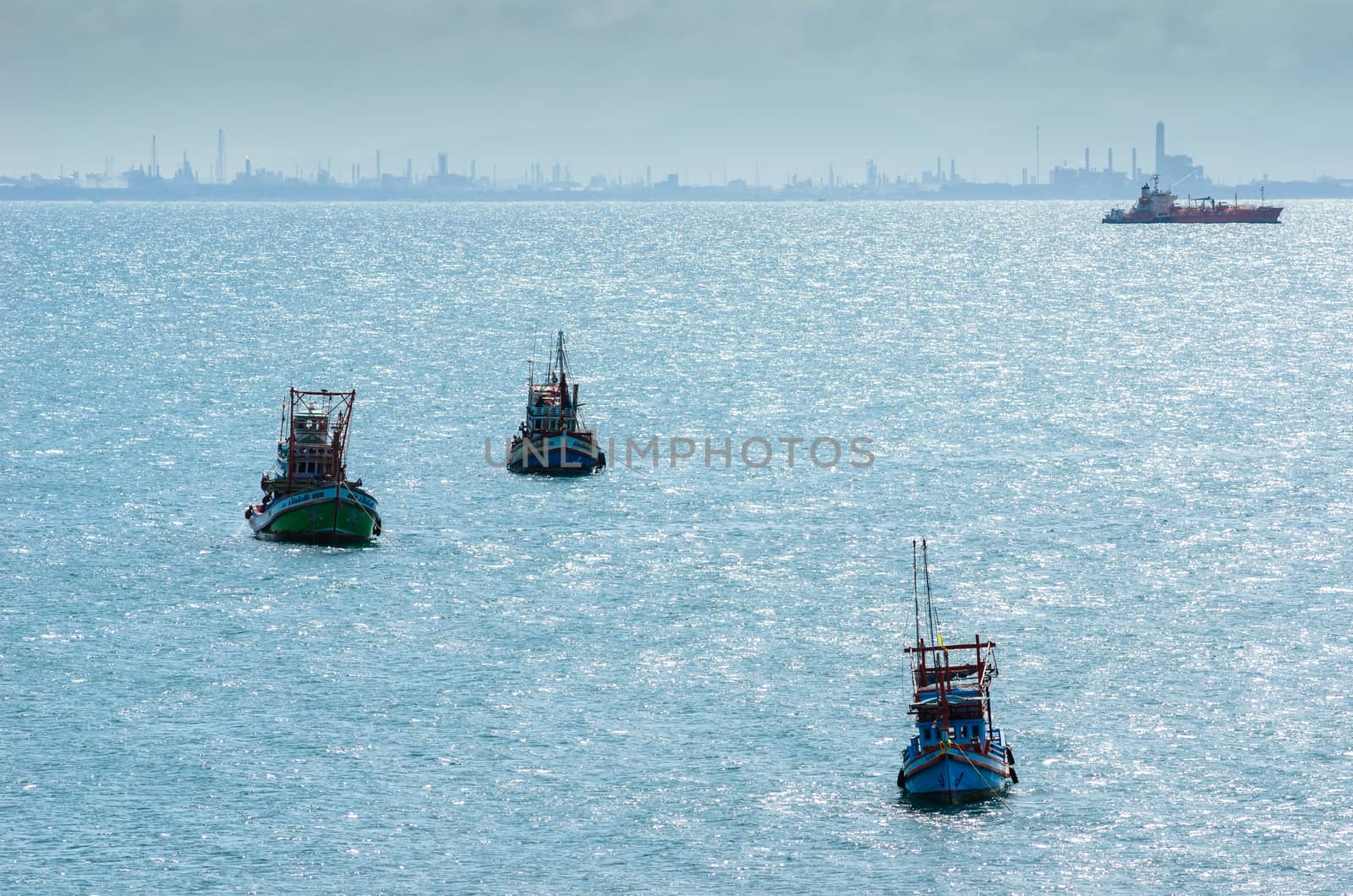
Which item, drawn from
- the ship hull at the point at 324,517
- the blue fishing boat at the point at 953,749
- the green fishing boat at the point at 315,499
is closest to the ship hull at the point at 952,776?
the blue fishing boat at the point at 953,749

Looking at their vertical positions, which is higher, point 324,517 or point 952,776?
point 324,517

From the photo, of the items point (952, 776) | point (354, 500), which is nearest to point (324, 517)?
point (354, 500)

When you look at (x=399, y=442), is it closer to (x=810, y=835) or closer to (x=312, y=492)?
(x=312, y=492)

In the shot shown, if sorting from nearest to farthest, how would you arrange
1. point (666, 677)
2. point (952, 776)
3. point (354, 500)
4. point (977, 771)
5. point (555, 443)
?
point (952, 776) → point (977, 771) → point (666, 677) → point (354, 500) → point (555, 443)

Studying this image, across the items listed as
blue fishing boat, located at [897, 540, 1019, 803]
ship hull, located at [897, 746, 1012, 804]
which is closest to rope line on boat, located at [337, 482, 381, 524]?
blue fishing boat, located at [897, 540, 1019, 803]

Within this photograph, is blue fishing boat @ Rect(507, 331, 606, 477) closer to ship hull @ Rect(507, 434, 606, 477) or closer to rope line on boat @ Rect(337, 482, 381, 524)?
ship hull @ Rect(507, 434, 606, 477)

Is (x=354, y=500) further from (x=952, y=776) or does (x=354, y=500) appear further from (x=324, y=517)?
(x=952, y=776)

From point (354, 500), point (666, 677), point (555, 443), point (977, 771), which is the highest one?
point (555, 443)

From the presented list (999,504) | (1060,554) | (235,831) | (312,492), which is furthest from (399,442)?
(235,831)
